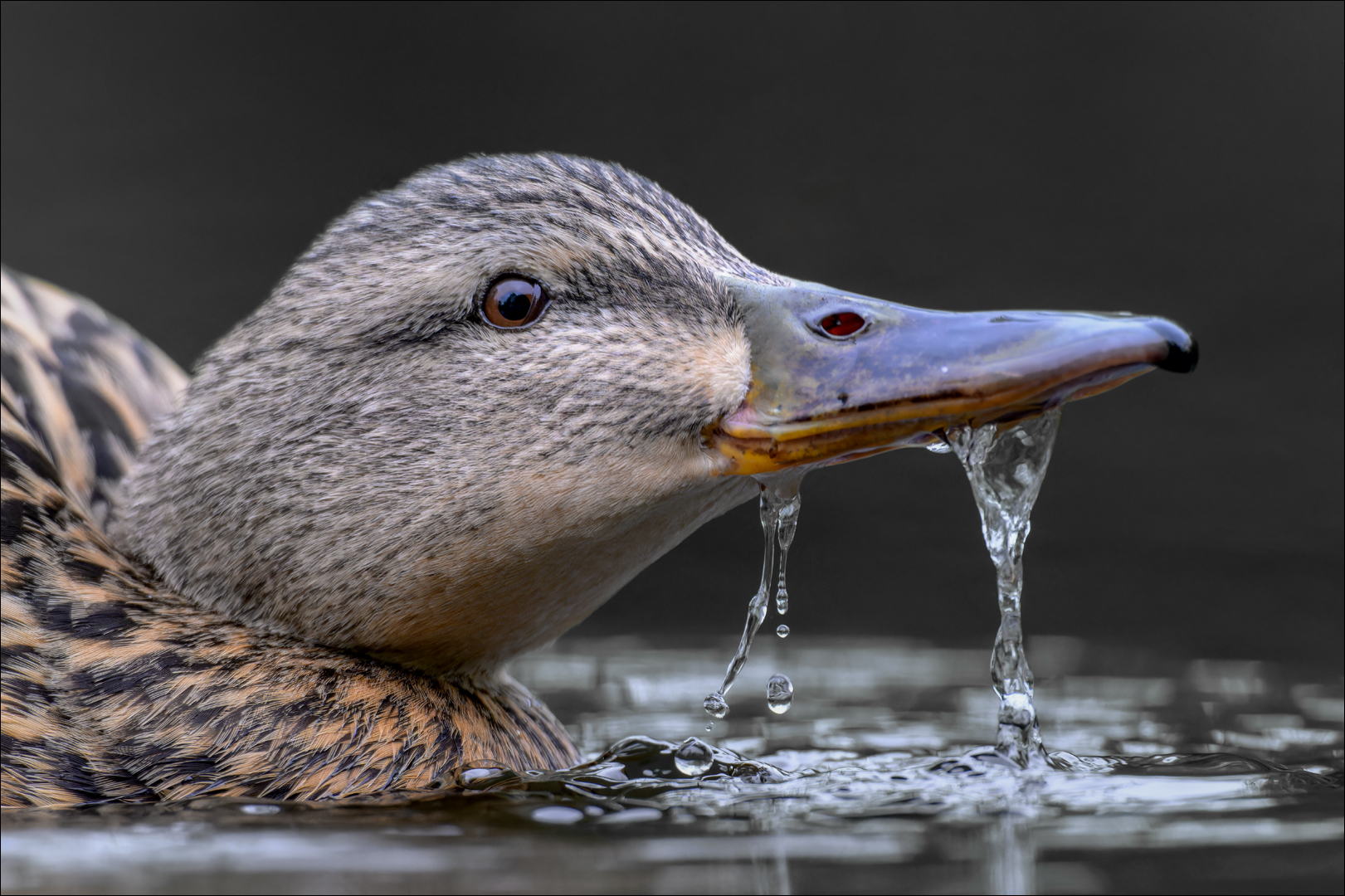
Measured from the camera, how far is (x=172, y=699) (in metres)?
2.34

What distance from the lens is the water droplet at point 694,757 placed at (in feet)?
8.22

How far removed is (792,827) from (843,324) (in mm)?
723

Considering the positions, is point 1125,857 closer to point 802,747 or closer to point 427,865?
point 427,865

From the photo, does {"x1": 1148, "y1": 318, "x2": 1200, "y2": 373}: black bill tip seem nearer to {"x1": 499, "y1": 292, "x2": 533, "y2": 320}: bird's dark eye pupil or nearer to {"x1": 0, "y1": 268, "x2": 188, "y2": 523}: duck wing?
{"x1": 499, "y1": 292, "x2": 533, "y2": 320}: bird's dark eye pupil

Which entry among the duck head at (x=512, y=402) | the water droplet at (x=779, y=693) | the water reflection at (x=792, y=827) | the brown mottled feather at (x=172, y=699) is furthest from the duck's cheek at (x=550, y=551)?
the water droplet at (x=779, y=693)

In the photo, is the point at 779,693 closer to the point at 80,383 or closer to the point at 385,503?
the point at 385,503

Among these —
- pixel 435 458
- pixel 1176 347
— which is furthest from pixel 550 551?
pixel 1176 347

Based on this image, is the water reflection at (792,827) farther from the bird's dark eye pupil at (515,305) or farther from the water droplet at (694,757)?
the bird's dark eye pupil at (515,305)

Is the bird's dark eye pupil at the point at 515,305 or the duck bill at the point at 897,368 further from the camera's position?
the bird's dark eye pupil at the point at 515,305

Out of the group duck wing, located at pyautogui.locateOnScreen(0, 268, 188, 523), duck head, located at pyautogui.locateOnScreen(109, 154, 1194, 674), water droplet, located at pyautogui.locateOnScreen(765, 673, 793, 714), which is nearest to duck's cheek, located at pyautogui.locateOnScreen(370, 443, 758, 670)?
duck head, located at pyautogui.locateOnScreen(109, 154, 1194, 674)

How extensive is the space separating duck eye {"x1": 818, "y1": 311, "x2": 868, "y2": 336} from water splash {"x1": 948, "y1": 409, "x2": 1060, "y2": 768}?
209 mm

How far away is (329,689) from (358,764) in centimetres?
12

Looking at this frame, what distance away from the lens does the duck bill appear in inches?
87.1

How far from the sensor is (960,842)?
2.01 m
